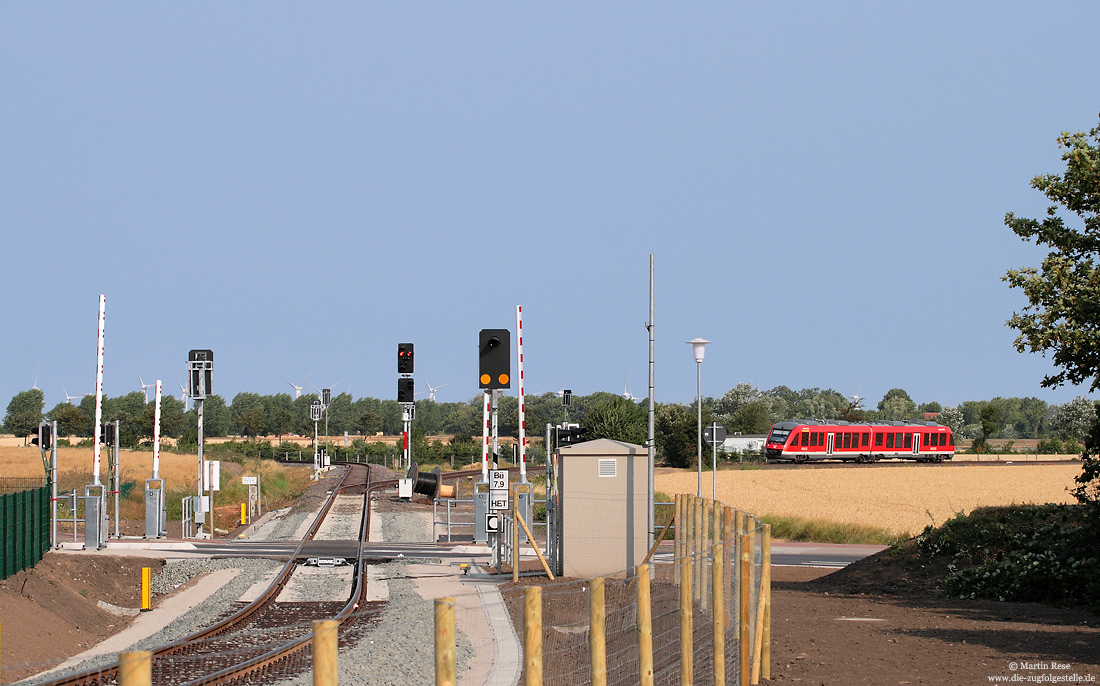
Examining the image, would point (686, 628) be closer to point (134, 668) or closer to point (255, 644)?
point (134, 668)

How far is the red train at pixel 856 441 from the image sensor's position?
81.9m

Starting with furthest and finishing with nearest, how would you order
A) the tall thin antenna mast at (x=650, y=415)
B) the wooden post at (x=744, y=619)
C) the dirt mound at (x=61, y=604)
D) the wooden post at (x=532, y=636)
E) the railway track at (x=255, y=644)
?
the tall thin antenna mast at (x=650, y=415) → the dirt mound at (x=61, y=604) → the railway track at (x=255, y=644) → the wooden post at (x=744, y=619) → the wooden post at (x=532, y=636)

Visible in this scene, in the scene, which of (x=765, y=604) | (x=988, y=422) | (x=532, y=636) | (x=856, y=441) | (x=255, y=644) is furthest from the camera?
(x=988, y=422)

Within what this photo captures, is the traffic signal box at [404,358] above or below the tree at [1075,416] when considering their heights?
Result: above

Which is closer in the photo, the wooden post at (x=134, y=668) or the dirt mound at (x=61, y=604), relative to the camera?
the wooden post at (x=134, y=668)

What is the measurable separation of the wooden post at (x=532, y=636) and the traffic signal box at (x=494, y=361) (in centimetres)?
1437

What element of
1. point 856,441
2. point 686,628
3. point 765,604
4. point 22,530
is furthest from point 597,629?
point 856,441

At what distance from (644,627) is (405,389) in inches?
985

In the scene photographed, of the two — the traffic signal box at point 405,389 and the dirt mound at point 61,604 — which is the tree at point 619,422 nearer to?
the traffic signal box at point 405,389

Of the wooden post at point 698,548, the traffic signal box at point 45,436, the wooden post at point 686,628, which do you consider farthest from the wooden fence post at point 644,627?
the traffic signal box at point 45,436

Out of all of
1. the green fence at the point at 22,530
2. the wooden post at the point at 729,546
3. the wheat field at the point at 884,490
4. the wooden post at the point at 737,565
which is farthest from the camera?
the wheat field at the point at 884,490

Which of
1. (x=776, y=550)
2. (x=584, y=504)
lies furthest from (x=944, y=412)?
(x=584, y=504)

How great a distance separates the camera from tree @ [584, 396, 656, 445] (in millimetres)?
77938

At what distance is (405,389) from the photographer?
32656mm
